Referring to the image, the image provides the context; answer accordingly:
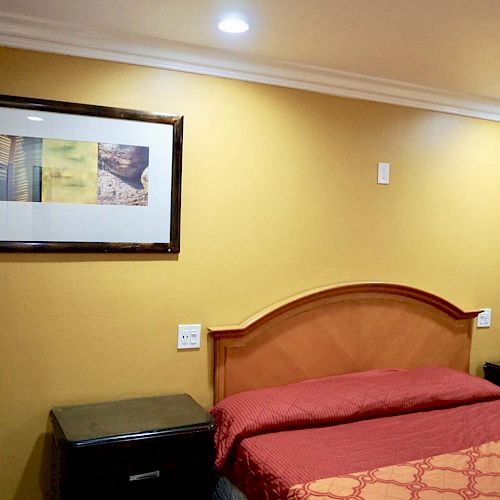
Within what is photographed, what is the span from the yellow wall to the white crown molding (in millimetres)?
48

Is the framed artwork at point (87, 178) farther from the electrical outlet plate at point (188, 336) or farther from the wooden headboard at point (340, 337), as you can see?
the wooden headboard at point (340, 337)

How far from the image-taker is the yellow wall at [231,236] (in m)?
2.40

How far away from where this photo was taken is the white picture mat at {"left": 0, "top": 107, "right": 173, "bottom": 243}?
2.32 meters

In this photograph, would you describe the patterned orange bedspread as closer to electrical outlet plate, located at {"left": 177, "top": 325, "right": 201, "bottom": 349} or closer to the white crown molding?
electrical outlet plate, located at {"left": 177, "top": 325, "right": 201, "bottom": 349}

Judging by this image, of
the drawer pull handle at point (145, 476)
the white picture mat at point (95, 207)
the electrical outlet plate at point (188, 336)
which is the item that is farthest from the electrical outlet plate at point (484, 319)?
the drawer pull handle at point (145, 476)

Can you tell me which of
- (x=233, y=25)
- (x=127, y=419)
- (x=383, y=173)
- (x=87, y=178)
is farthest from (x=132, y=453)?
(x=383, y=173)

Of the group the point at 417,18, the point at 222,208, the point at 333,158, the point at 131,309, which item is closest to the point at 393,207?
the point at 333,158

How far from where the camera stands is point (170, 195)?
259 cm

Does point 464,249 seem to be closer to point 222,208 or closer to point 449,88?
point 449,88

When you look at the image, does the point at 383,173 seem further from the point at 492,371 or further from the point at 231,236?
the point at 492,371

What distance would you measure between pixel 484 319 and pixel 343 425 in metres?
1.47

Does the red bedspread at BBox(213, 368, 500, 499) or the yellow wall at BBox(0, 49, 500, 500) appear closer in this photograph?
the red bedspread at BBox(213, 368, 500, 499)

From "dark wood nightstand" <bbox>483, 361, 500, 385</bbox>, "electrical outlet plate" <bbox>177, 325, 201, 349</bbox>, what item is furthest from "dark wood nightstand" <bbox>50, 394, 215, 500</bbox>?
"dark wood nightstand" <bbox>483, 361, 500, 385</bbox>

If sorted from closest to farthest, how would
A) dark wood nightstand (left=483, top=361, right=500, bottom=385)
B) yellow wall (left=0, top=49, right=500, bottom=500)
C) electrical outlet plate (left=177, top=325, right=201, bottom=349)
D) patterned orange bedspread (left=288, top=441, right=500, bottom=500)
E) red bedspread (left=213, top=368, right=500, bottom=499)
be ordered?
1. patterned orange bedspread (left=288, top=441, right=500, bottom=500)
2. red bedspread (left=213, top=368, right=500, bottom=499)
3. yellow wall (left=0, top=49, right=500, bottom=500)
4. electrical outlet plate (left=177, top=325, right=201, bottom=349)
5. dark wood nightstand (left=483, top=361, right=500, bottom=385)
